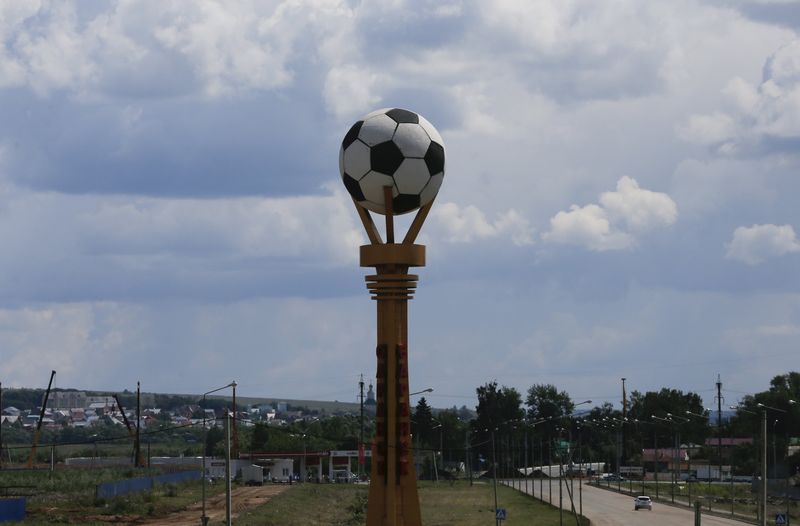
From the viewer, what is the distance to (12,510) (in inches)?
3076

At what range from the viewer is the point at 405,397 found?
1928 inches

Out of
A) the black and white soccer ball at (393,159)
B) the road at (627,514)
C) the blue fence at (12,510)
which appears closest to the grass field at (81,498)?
the blue fence at (12,510)

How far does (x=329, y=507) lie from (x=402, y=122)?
2371 inches

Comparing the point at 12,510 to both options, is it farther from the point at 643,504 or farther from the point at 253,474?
the point at 253,474

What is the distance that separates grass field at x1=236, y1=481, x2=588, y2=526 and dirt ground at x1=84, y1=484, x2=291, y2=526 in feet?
5.02

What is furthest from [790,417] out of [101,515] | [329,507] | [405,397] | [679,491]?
[405,397]

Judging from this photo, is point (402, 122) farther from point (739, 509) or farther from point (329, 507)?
point (739, 509)

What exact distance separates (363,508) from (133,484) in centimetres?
A: 2139

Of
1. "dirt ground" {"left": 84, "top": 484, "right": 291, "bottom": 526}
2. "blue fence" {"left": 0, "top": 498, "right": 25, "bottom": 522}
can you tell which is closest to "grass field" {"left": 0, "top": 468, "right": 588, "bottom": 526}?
"dirt ground" {"left": 84, "top": 484, "right": 291, "bottom": 526}

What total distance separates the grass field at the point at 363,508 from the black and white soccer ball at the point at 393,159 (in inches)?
1330

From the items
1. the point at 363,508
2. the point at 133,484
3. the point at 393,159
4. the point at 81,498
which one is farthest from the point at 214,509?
the point at 393,159

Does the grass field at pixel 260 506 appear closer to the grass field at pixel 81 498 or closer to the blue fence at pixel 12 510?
the grass field at pixel 81 498

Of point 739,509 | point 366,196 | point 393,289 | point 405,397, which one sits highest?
point 366,196

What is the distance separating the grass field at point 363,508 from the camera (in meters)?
87.1
